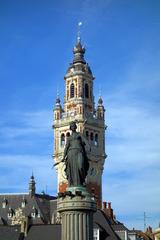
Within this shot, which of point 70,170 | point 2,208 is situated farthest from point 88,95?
point 70,170

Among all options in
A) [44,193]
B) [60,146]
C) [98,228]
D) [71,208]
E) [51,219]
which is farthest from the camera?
[44,193]

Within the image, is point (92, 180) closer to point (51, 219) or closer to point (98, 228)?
point (51, 219)

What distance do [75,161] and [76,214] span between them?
161 centimetres

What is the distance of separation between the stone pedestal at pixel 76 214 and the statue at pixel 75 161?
0.35 meters

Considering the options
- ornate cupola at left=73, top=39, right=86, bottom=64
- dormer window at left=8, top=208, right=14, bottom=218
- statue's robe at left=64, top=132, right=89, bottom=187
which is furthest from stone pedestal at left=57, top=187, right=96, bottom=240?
ornate cupola at left=73, top=39, right=86, bottom=64

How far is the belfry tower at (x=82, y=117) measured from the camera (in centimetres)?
8212

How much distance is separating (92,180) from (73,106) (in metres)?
11.9

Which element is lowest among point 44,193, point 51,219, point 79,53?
point 51,219

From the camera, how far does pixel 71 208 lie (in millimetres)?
16422

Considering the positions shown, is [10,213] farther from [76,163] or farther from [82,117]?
[76,163]

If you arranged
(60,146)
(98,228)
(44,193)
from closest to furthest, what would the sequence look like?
(98,228), (60,146), (44,193)

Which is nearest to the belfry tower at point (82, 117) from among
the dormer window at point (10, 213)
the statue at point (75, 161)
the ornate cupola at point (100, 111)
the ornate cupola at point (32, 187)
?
the ornate cupola at point (100, 111)

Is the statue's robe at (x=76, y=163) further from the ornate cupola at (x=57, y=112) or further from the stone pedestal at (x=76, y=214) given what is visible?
the ornate cupola at (x=57, y=112)

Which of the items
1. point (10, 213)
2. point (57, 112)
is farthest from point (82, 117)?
point (10, 213)
